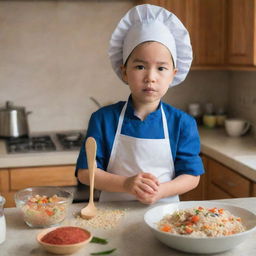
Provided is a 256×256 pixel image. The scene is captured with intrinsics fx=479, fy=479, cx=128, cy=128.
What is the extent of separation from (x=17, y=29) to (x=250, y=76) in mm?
1562

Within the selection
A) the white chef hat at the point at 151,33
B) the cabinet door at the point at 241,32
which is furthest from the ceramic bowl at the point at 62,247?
the cabinet door at the point at 241,32

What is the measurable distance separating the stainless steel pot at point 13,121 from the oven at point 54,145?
44mm

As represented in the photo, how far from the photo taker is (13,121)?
2.97 metres

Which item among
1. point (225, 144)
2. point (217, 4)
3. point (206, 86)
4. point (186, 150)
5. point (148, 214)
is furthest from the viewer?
point (206, 86)

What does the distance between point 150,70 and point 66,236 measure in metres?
0.61

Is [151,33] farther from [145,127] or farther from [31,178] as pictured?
[31,178]

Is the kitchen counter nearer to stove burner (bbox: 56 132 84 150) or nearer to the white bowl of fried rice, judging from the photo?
the white bowl of fried rice

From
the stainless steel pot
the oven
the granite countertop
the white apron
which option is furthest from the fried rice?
the stainless steel pot

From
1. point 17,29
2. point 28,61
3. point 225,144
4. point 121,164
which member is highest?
point 17,29

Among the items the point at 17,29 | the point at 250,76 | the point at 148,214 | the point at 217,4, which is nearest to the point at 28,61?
the point at 17,29

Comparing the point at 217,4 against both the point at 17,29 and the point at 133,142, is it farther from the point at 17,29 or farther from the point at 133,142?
the point at 133,142

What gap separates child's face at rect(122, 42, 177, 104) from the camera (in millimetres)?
1496

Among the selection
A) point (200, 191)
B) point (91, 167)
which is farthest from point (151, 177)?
point (200, 191)

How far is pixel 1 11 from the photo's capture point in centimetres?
308
